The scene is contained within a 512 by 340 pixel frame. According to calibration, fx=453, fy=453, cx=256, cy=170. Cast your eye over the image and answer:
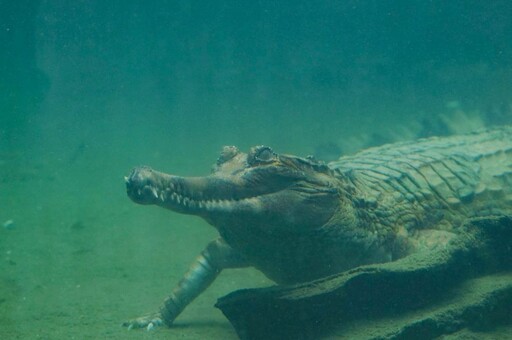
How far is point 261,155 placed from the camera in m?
4.11

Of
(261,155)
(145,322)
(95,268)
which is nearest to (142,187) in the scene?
(261,155)

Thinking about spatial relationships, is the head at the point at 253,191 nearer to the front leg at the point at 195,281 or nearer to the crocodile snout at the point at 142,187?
the crocodile snout at the point at 142,187

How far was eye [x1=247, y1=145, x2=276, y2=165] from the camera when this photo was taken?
4.08 metres

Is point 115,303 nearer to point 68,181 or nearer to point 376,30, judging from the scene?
point 68,181

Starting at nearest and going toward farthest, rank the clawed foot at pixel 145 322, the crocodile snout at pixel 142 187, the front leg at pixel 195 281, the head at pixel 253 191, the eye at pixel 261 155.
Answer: the crocodile snout at pixel 142 187
the head at pixel 253 191
the eye at pixel 261 155
the clawed foot at pixel 145 322
the front leg at pixel 195 281

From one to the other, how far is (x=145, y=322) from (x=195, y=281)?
717 mm

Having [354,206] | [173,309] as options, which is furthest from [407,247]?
[173,309]

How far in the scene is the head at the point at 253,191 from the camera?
10.7 feet

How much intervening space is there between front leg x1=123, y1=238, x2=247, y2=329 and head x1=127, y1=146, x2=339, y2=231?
119cm

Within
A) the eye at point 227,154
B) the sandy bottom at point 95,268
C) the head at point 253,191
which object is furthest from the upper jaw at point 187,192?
the sandy bottom at point 95,268

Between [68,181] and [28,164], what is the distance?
4.95 meters

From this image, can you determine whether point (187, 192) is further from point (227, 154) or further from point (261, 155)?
point (227, 154)

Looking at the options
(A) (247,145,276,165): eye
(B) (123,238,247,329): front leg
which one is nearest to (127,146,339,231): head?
(A) (247,145,276,165): eye

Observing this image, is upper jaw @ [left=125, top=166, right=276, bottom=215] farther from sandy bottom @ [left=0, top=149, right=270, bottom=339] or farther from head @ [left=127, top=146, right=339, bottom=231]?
sandy bottom @ [left=0, top=149, right=270, bottom=339]
